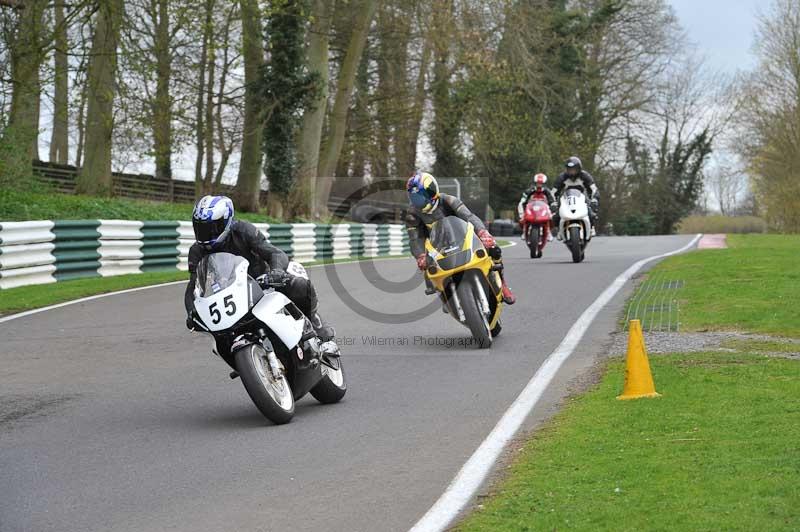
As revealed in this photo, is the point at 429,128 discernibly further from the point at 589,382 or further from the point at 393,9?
the point at 589,382

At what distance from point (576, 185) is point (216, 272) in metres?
14.5

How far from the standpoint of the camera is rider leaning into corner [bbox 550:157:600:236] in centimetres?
2141

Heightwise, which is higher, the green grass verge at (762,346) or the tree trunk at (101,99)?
the tree trunk at (101,99)

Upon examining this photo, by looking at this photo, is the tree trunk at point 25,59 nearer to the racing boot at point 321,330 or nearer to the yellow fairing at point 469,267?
the yellow fairing at point 469,267

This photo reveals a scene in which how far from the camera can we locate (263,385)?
7660 millimetres

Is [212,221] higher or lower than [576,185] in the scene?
lower

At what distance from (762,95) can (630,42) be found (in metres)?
7.01

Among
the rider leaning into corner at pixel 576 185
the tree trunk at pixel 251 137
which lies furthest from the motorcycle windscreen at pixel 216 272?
the tree trunk at pixel 251 137

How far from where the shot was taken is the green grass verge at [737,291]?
12.3 m

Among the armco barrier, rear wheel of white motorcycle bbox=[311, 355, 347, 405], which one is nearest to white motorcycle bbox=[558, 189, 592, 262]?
the armco barrier

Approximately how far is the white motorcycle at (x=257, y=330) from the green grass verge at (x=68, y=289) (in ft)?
26.9

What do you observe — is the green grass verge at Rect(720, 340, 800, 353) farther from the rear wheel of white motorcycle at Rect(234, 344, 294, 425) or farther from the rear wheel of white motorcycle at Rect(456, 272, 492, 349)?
the rear wheel of white motorcycle at Rect(234, 344, 294, 425)

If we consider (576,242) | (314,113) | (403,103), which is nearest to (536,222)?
(576,242)

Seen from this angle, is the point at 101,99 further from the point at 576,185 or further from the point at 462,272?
the point at 462,272
